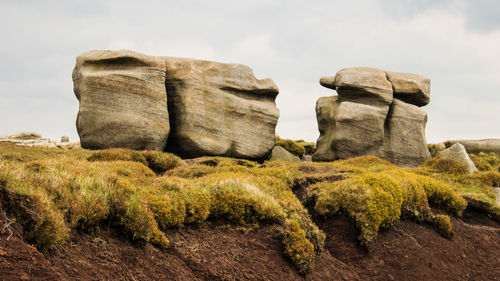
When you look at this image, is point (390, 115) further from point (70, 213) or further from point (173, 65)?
point (70, 213)

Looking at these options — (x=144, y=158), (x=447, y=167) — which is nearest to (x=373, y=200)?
(x=447, y=167)

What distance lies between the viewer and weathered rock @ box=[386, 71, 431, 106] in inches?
1646

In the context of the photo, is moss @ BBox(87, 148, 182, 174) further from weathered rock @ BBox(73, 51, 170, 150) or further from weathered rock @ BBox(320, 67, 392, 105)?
weathered rock @ BBox(320, 67, 392, 105)

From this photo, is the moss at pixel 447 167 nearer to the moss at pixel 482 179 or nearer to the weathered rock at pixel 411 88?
the moss at pixel 482 179

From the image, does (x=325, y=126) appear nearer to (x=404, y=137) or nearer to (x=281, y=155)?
(x=281, y=155)

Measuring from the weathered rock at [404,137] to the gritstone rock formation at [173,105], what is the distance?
11.2m

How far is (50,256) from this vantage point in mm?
6777

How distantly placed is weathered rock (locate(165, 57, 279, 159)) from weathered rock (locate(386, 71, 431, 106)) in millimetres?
13013

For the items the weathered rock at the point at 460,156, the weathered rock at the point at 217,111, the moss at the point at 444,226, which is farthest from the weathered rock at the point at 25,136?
the moss at the point at 444,226

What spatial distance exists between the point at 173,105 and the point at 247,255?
26.2 metres

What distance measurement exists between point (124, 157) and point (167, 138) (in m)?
10.8

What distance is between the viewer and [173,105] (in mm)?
35188

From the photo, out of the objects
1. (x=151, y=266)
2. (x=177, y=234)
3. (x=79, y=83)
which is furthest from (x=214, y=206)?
(x=79, y=83)

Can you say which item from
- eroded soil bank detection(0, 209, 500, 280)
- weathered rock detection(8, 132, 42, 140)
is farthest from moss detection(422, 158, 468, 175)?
weathered rock detection(8, 132, 42, 140)
